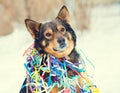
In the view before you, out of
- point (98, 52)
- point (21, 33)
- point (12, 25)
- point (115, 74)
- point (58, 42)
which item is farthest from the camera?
point (12, 25)

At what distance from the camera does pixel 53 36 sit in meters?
0.53

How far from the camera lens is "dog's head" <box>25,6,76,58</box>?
1.72 feet

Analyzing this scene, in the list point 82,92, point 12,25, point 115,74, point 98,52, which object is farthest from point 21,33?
point 82,92

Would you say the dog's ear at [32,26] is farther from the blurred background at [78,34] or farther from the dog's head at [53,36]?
the blurred background at [78,34]

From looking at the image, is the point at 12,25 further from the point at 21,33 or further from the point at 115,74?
the point at 115,74

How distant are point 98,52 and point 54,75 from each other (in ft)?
1.71

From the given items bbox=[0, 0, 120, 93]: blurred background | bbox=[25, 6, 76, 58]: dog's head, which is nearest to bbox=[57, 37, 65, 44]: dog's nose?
bbox=[25, 6, 76, 58]: dog's head

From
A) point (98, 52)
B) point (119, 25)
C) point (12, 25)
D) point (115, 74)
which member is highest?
point (12, 25)

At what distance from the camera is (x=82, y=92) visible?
582 millimetres

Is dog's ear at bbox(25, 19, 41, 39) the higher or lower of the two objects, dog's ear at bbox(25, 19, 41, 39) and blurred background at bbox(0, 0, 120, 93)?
the lower

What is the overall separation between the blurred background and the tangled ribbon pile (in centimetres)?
28

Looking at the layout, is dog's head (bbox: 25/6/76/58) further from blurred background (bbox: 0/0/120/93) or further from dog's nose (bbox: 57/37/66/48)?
blurred background (bbox: 0/0/120/93)

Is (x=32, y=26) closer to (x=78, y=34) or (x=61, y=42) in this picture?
(x=61, y=42)

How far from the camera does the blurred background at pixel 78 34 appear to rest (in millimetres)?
916
